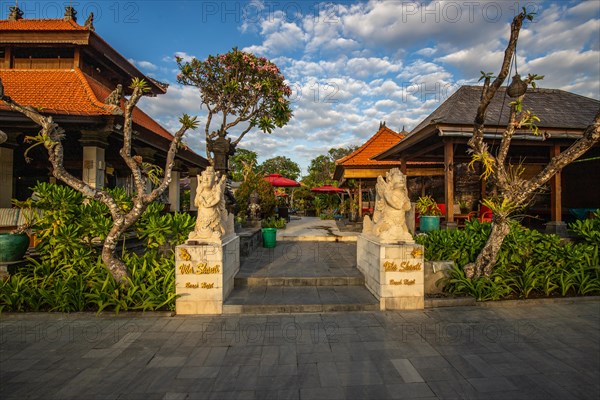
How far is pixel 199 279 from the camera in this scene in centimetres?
405

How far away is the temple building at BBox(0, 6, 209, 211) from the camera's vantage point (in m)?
6.57

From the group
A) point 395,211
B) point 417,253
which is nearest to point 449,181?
point 395,211

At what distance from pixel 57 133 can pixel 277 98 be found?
376 inches

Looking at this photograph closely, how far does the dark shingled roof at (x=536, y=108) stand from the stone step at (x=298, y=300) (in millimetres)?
4807

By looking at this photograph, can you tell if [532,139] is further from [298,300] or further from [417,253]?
[298,300]

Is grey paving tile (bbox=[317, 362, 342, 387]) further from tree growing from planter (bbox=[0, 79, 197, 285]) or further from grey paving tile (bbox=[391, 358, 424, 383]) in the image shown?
tree growing from planter (bbox=[0, 79, 197, 285])

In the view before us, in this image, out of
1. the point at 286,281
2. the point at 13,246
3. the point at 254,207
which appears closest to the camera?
the point at 13,246

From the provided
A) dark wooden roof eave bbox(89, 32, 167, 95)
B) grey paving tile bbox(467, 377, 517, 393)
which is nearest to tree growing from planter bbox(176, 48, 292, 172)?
dark wooden roof eave bbox(89, 32, 167, 95)

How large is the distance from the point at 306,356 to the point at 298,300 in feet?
4.81

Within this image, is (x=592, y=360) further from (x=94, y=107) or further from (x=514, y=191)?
(x=94, y=107)

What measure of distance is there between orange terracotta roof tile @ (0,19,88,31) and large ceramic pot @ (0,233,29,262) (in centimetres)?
707

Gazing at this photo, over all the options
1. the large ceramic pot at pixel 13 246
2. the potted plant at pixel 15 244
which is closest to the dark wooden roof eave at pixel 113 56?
the potted plant at pixel 15 244

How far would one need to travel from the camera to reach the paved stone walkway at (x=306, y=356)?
7.62 ft

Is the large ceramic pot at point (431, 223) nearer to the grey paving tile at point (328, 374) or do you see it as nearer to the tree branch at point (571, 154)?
the tree branch at point (571, 154)
